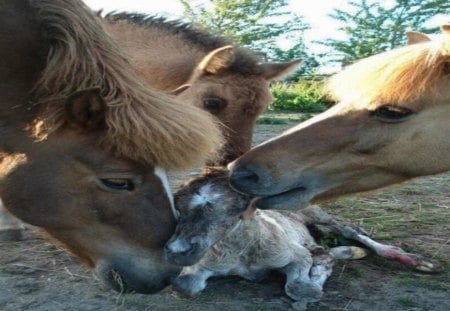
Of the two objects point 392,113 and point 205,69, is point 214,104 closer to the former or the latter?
point 205,69

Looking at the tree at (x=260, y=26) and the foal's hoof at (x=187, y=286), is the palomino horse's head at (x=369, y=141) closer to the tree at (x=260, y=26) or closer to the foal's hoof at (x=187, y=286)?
the foal's hoof at (x=187, y=286)

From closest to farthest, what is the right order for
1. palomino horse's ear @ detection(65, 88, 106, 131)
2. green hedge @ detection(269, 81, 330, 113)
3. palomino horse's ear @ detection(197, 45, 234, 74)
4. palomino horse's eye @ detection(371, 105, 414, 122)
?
1. palomino horse's ear @ detection(65, 88, 106, 131)
2. palomino horse's eye @ detection(371, 105, 414, 122)
3. palomino horse's ear @ detection(197, 45, 234, 74)
4. green hedge @ detection(269, 81, 330, 113)

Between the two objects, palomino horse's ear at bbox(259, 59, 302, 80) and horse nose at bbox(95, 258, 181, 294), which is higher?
palomino horse's ear at bbox(259, 59, 302, 80)

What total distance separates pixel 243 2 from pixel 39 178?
23.1m

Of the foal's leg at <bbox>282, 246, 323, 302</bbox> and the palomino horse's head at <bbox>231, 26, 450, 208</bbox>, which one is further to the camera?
the foal's leg at <bbox>282, 246, 323, 302</bbox>

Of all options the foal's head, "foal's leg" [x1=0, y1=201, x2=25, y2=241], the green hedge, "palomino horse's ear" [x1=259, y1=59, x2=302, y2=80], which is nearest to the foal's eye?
the foal's head

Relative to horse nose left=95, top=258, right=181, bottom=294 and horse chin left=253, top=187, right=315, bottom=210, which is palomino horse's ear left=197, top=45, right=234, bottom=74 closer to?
horse chin left=253, top=187, right=315, bottom=210

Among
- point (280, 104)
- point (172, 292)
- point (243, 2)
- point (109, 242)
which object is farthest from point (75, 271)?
point (243, 2)

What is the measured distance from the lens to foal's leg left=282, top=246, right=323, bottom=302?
11.9 ft

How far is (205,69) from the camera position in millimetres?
5012

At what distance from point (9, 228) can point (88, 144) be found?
2.41 metres

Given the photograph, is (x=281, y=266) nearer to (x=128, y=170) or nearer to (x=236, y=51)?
(x=128, y=170)

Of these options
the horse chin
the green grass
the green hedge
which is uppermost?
the horse chin

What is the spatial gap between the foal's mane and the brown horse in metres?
1.14
